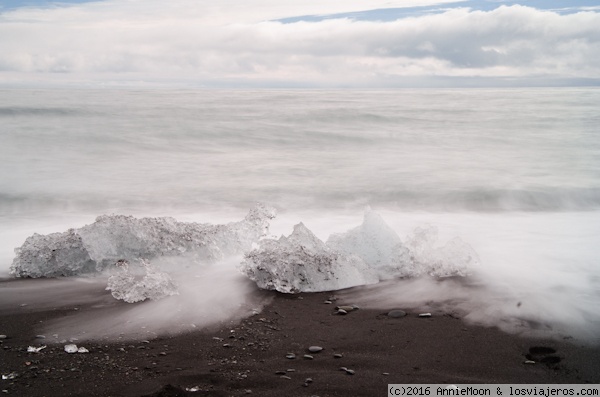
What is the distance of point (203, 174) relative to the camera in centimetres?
1090

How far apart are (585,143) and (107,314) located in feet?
46.5

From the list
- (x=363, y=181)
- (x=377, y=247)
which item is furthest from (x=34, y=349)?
(x=363, y=181)

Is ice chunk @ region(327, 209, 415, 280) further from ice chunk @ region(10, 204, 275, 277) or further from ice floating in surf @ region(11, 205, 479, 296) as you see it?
ice chunk @ region(10, 204, 275, 277)

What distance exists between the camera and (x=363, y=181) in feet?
33.0

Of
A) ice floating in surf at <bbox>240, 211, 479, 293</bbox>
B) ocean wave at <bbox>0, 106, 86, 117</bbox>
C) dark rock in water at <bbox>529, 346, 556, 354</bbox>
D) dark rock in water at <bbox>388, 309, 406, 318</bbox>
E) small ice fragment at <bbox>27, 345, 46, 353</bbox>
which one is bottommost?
dark rock in water at <bbox>529, 346, 556, 354</bbox>

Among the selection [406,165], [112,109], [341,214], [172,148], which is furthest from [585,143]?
[112,109]

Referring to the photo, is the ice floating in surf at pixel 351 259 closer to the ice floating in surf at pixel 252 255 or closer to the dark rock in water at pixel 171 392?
the ice floating in surf at pixel 252 255

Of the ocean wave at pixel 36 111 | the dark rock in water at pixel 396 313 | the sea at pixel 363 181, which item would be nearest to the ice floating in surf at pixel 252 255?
the sea at pixel 363 181

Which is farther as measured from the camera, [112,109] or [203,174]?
[112,109]

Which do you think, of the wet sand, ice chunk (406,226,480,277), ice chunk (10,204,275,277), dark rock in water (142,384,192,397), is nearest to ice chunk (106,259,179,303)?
the wet sand

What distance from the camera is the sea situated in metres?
4.66

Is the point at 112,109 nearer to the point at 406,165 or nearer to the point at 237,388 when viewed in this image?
the point at 406,165

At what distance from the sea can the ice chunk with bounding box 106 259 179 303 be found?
152 cm

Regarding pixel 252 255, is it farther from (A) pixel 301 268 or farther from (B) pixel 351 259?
(B) pixel 351 259
